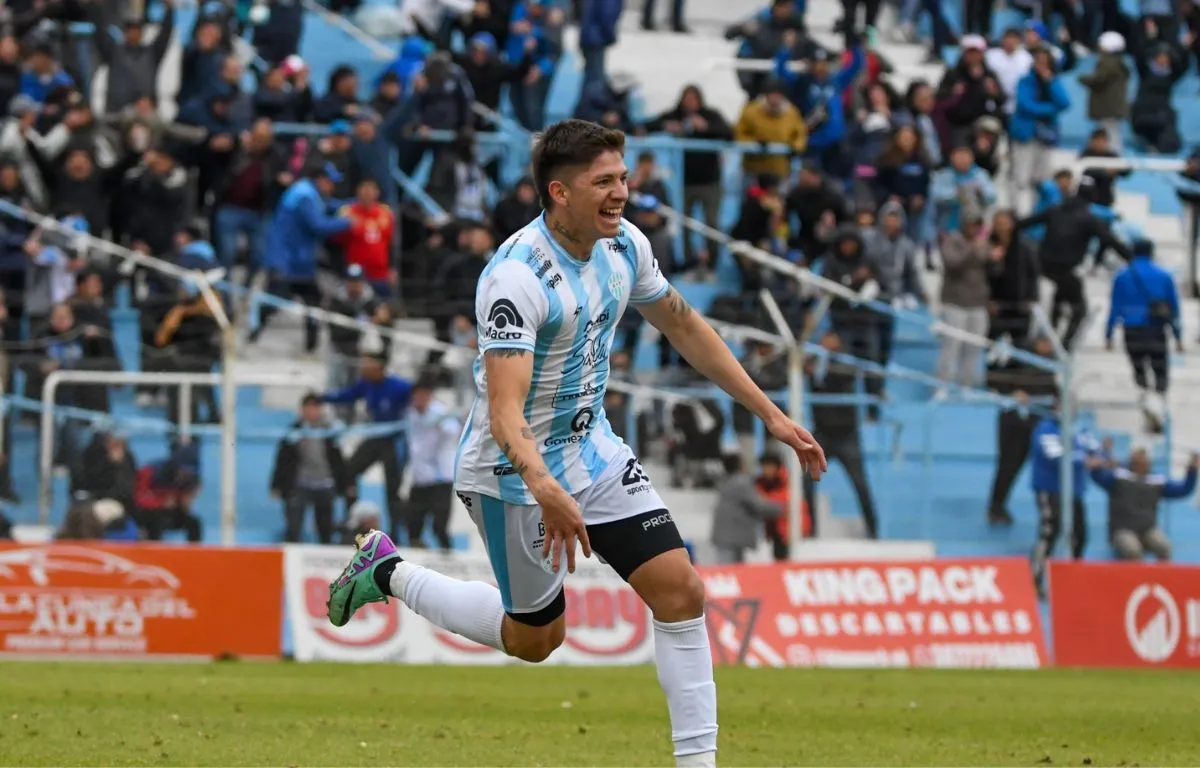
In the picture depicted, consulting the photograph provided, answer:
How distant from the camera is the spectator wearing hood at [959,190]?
83.4 feet

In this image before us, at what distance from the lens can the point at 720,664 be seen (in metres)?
18.2

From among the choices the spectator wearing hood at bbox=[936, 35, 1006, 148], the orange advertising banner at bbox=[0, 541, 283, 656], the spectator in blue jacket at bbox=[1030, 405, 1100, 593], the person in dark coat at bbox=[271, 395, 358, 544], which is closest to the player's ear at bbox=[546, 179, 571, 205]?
the orange advertising banner at bbox=[0, 541, 283, 656]

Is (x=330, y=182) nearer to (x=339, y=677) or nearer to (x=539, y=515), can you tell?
(x=339, y=677)

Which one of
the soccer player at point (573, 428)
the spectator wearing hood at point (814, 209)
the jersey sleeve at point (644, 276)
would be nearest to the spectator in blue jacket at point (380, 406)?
the spectator wearing hood at point (814, 209)

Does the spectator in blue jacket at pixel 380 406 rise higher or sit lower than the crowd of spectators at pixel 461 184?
lower

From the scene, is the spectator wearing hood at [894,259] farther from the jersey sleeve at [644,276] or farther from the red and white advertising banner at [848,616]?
the jersey sleeve at [644,276]

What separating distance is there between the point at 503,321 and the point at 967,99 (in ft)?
66.1

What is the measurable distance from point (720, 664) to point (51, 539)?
5.80 m

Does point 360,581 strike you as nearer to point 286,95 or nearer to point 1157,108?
point 286,95

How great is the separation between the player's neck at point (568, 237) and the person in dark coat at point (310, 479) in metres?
11.2

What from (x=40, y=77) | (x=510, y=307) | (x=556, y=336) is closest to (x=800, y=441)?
(x=556, y=336)

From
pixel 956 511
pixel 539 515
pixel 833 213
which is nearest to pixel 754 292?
pixel 833 213

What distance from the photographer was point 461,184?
23938 millimetres

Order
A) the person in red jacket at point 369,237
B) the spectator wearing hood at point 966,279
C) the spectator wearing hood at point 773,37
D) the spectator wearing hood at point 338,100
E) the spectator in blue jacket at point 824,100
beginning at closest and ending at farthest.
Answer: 1. the person in red jacket at point 369,237
2. the spectator wearing hood at point 966,279
3. the spectator wearing hood at point 338,100
4. the spectator in blue jacket at point 824,100
5. the spectator wearing hood at point 773,37
